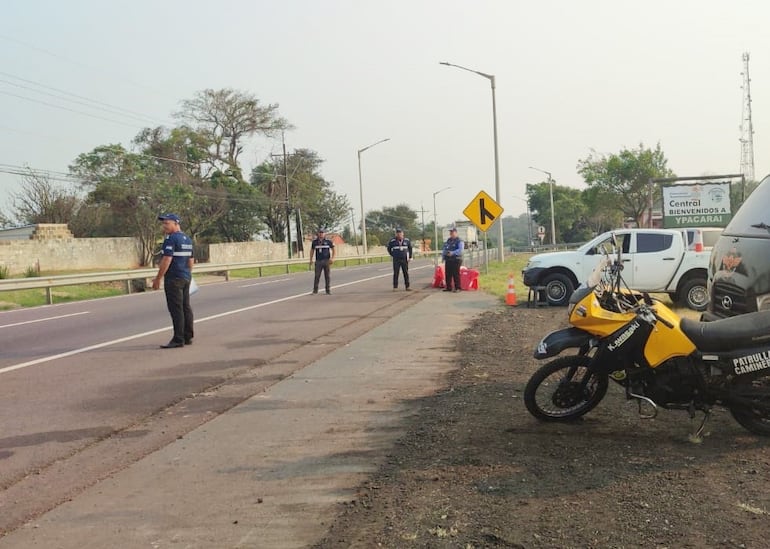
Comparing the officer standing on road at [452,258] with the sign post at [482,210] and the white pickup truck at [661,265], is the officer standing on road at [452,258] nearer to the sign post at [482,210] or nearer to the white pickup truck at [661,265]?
the sign post at [482,210]

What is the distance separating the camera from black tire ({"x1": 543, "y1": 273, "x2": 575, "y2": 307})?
51.0ft

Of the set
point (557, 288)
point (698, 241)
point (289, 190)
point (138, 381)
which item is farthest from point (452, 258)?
point (289, 190)

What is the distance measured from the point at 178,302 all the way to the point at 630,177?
55.2 metres

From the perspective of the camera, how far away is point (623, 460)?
15.4 feet

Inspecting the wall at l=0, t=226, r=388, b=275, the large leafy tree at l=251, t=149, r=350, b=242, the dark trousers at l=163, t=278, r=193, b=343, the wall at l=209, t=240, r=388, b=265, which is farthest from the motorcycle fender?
the large leafy tree at l=251, t=149, r=350, b=242

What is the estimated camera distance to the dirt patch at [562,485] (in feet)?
11.8

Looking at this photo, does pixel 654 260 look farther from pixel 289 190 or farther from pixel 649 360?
pixel 289 190

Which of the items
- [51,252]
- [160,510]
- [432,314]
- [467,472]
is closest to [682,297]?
[432,314]

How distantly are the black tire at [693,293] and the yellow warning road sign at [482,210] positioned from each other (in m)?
9.05

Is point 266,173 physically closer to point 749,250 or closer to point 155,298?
point 155,298

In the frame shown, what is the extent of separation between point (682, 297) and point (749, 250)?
9.07 m

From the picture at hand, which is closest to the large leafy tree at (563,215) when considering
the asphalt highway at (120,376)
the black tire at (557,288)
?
the black tire at (557,288)

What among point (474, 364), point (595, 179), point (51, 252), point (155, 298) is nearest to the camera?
point (474, 364)

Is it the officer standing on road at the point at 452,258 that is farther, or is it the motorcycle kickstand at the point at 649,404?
the officer standing on road at the point at 452,258
